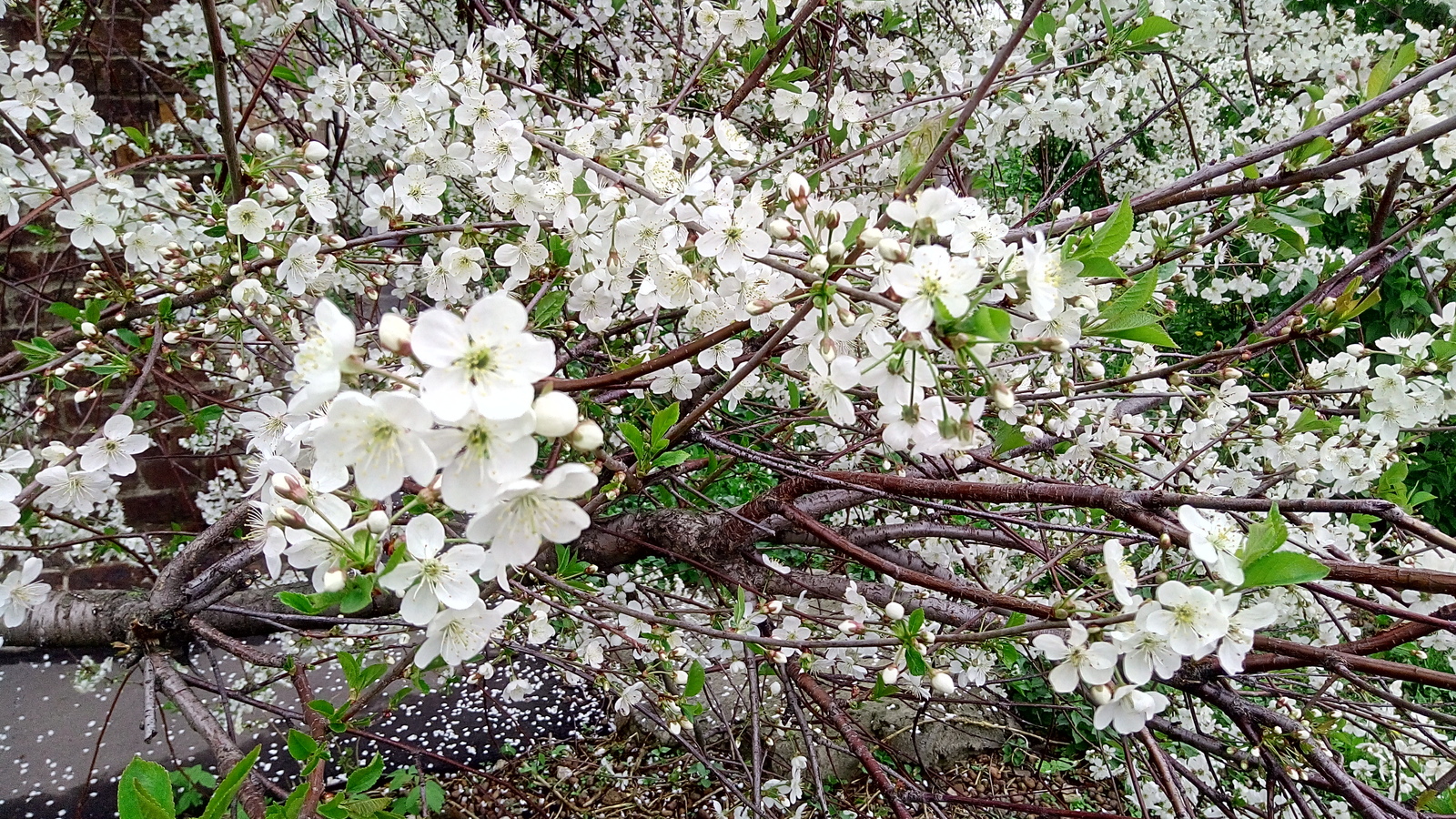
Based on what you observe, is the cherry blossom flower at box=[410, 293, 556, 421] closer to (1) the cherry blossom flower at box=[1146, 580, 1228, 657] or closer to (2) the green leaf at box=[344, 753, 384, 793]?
(1) the cherry blossom flower at box=[1146, 580, 1228, 657]

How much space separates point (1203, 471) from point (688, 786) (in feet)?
9.19

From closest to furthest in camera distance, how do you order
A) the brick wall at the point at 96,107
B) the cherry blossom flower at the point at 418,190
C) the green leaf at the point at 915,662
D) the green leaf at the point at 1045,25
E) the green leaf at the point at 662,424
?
the green leaf at the point at 915,662 < the green leaf at the point at 662,424 < the cherry blossom flower at the point at 418,190 < the green leaf at the point at 1045,25 < the brick wall at the point at 96,107

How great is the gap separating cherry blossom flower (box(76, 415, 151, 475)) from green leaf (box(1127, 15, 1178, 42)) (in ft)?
8.28

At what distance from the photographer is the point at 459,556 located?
894 millimetres

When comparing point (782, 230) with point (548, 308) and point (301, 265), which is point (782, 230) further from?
point (301, 265)

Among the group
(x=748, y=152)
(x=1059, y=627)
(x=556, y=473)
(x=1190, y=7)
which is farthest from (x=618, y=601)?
(x=1190, y=7)

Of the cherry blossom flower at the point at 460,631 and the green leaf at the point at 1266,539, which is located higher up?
the green leaf at the point at 1266,539

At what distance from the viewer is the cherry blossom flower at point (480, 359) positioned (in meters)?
0.68

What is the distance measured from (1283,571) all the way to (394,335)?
105cm

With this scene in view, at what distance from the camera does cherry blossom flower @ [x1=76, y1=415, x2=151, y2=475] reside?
5.47 ft

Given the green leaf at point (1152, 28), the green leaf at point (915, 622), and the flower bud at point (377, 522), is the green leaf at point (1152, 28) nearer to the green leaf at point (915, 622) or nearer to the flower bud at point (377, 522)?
the green leaf at point (915, 622)

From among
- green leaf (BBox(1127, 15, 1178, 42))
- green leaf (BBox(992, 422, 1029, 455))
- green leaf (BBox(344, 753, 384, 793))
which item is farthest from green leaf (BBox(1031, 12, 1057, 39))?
green leaf (BBox(344, 753, 384, 793))

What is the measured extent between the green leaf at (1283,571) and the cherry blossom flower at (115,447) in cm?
206

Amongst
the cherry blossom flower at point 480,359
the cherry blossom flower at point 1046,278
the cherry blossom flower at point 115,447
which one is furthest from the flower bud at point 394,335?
the cherry blossom flower at point 115,447
